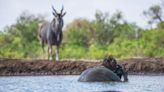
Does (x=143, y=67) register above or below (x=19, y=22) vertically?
below

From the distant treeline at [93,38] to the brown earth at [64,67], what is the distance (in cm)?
1643

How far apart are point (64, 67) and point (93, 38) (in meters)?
32.3

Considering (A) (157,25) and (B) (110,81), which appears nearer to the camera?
(B) (110,81)

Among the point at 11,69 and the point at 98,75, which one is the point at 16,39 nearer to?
the point at 11,69

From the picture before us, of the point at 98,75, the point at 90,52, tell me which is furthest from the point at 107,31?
the point at 98,75

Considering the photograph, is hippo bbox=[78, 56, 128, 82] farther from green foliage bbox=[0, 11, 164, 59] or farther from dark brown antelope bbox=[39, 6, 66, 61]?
green foliage bbox=[0, 11, 164, 59]

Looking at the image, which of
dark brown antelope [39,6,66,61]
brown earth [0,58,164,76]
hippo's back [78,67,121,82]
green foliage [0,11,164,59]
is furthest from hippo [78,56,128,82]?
green foliage [0,11,164,59]

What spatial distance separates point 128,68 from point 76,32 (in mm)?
30985

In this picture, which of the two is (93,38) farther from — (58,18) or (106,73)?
(106,73)

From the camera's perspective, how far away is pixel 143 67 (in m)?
40.9

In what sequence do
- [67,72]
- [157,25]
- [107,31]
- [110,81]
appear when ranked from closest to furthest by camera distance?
[110,81] → [67,72] → [157,25] → [107,31]

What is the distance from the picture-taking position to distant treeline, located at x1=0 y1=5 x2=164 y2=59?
59822 mm

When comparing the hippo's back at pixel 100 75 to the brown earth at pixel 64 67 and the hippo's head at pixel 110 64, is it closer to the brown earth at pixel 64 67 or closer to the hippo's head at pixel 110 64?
the hippo's head at pixel 110 64

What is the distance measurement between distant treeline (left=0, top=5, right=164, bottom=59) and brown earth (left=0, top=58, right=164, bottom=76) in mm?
16433
